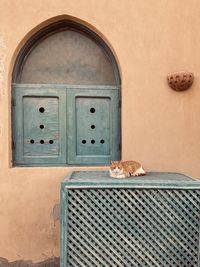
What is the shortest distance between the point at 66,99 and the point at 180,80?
132 centimetres

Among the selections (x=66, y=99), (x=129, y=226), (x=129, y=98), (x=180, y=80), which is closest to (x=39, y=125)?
(x=66, y=99)

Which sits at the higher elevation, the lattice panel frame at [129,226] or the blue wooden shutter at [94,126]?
the blue wooden shutter at [94,126]

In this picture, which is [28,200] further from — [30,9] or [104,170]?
[30,9]

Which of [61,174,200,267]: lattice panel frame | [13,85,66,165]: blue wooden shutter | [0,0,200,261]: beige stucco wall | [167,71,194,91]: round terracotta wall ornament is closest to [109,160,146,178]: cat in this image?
[61,174,200,267]: lattice panel frame

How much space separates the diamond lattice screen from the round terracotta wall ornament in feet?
3.83

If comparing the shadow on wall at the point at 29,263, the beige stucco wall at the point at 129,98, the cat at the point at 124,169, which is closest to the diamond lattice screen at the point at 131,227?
the cat at the point at 124,169

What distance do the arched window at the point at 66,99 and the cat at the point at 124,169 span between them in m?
0.48

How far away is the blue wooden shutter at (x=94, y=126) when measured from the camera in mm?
2633

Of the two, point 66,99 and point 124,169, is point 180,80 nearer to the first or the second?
point 124,169

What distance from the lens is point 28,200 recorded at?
2484mm

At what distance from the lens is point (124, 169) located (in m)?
2.11

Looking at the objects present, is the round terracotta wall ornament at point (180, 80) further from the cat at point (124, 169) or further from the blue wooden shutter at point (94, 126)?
the cat at point (124, 169)

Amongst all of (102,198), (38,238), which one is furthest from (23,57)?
(38,238)

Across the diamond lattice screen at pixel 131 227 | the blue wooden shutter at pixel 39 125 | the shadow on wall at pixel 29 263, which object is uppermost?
the blue wooden shutter at pixel 39 125
